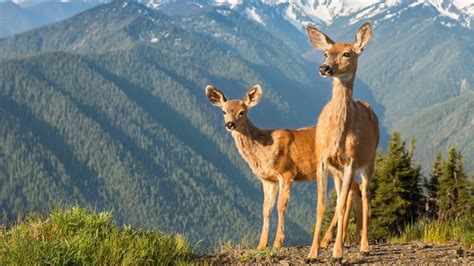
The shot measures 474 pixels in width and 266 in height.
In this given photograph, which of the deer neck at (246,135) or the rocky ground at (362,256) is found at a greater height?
the deer neck at (246,135)

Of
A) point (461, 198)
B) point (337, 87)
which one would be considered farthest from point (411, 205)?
point (337, 87)

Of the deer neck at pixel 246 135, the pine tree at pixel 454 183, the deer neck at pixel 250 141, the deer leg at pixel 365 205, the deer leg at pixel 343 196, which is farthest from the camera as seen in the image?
the pine tree at pixel 454 183

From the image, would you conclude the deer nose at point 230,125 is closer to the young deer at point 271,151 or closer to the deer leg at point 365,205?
the young deer at point 271,151

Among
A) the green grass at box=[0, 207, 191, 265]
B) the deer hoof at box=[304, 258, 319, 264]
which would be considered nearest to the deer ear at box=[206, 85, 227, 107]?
the green grass at box=[0, 207, 191, 265]

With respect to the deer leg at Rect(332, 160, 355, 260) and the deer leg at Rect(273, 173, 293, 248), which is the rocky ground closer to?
the deer leg at Rect(332, 160, 355, 260)

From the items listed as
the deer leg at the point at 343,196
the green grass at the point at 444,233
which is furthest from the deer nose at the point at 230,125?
the green grass at the point at 444,233

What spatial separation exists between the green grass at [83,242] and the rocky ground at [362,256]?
2.11 ft

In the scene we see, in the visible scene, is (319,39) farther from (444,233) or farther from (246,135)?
(444,233)

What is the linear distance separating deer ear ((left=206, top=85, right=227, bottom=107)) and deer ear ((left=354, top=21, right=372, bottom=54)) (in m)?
4.15

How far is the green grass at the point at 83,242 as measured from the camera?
328 inches

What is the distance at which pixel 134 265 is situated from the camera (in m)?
8.64

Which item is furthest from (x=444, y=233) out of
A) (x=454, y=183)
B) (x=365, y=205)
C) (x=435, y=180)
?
(x=435, y=180)

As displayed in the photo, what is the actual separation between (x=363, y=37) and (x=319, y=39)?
0.75 meters

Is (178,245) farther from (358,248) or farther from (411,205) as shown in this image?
(411,205)
